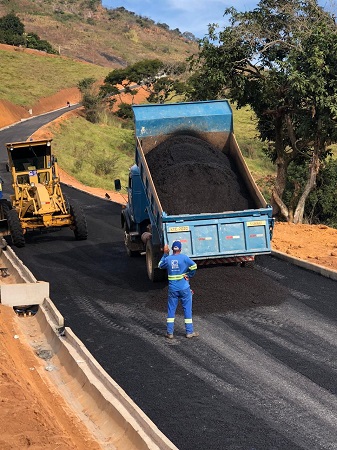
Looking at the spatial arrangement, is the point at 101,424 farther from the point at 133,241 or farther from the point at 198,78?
the point at 198,78

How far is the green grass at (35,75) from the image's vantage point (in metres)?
77.7

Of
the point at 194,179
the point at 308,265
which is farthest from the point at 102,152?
the point at 194,179

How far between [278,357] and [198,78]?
14.9 meters

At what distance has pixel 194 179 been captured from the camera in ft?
49.0

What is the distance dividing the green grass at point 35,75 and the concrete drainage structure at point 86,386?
2419 inches

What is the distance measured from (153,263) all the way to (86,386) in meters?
5.40

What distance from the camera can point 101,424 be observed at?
8.47 meters

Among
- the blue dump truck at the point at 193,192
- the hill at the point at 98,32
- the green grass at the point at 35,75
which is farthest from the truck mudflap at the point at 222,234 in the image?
the hill at the point at 98,32

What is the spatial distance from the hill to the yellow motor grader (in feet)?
340

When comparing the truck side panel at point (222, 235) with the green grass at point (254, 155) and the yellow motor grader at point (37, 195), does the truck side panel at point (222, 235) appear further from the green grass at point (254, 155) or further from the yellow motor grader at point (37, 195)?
the green grass at point (254, 155)

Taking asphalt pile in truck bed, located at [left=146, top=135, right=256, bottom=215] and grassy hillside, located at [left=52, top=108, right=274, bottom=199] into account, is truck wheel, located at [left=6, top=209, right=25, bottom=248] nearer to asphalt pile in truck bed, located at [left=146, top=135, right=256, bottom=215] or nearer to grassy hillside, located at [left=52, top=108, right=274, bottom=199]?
asphalt pile in truck bed, located at [left=146, top=135, right=256, bottom=215]

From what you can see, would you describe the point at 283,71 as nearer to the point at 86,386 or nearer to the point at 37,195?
→ the point at 37,195

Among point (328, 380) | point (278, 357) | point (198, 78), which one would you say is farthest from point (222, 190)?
point (198, 78)

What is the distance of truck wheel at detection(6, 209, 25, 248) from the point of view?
1912 centimetres
